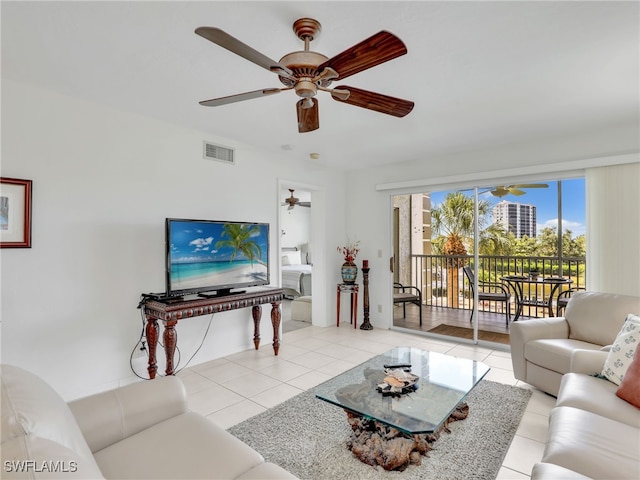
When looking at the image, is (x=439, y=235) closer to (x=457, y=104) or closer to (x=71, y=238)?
(x=457, y=104)

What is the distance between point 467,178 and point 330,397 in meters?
3.32

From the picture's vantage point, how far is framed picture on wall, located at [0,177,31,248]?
2.36 meters

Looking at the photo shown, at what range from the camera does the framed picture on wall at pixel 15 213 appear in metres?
2.36

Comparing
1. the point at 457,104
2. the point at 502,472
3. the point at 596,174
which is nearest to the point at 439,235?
the point at 596,174

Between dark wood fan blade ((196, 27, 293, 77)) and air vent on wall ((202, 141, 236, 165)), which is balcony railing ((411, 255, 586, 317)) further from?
dark wood fan blade ((196, 27, 293, 77))

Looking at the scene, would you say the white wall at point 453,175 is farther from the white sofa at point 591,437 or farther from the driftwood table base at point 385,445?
the driftwood table base at point 385,445

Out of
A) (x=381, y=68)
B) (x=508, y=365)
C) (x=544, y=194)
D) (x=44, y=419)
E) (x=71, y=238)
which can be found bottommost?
(x=508, y=365)

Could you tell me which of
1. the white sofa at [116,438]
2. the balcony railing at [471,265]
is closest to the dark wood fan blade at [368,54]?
the white sofa at [116,438]

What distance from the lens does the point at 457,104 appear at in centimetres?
279

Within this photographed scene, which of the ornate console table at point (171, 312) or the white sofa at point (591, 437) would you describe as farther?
the ornate console table at point (171, 312)

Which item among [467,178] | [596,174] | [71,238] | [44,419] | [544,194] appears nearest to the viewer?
[44,419]

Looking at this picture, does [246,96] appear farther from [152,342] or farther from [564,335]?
[564,335]

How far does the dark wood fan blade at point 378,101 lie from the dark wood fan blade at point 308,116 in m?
0.18

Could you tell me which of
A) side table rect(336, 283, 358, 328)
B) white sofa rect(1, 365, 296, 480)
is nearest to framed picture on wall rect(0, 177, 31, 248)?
white sofa rect(1, 365, 296, 480)
